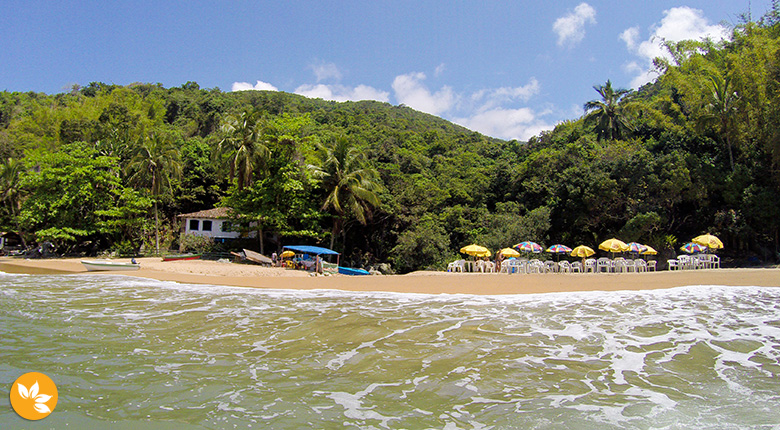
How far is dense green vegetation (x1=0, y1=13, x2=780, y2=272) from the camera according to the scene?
888 inches

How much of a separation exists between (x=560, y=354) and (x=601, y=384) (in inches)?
46.9

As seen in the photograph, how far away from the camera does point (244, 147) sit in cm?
2548

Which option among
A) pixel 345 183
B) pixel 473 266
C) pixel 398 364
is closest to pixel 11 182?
pixel 345 183

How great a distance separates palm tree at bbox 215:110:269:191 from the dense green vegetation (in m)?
0.09

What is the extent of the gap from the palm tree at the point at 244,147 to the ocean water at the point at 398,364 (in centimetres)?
1551

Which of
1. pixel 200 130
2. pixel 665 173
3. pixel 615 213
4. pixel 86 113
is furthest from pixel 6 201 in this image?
pixel 665 173

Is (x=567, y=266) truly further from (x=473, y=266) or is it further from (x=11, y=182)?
(x=11, y=182)

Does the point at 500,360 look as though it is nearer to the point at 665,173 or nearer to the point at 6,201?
the point at 665,173

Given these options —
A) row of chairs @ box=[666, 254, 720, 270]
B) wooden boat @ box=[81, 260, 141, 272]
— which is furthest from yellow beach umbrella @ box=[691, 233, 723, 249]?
wooden boat @ box=[81, 260, 141, 272]

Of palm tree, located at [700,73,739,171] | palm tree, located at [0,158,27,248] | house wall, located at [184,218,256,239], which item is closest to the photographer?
palm tree, located at [700,73,739,171]

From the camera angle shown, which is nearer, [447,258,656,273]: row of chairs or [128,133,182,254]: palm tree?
[447,258,656,273]: row of chairs

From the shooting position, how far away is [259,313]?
31.9 ft

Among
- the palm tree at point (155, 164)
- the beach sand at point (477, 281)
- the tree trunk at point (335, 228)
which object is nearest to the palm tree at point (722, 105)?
the beach sand at point (477, 281)

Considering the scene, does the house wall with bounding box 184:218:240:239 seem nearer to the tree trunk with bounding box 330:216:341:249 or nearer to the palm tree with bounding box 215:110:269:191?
the palm tree with bounding box 215:110:269:191
